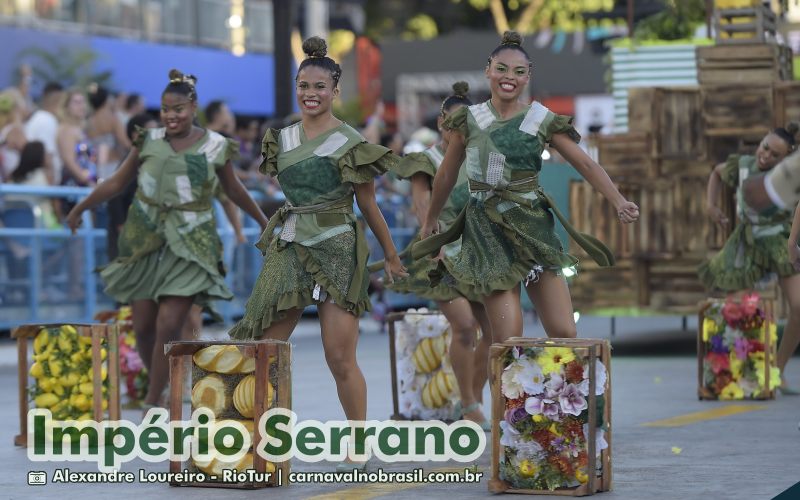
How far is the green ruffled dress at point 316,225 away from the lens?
8562mm

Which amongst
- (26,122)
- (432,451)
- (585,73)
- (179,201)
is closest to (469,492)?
(432,451)

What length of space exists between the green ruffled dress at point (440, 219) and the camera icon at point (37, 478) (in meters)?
2.50

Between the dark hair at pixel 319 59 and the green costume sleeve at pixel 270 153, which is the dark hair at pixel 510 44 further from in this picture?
the green costume sleeve at pixel 270 153

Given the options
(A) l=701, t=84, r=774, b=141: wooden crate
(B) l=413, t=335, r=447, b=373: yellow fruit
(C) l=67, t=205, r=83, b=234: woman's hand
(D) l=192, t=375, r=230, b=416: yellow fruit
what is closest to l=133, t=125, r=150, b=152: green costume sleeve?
(C) l=67, t=205, r=83, b=234: woman's hand

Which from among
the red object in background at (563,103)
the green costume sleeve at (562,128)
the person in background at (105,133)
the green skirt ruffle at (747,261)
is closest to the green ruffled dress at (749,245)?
the green skirt ruffle at (747,261)

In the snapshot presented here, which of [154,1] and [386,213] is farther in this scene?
[154,1]

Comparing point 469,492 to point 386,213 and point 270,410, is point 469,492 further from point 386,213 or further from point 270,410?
point 386,213

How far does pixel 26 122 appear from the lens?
18109 millimetres

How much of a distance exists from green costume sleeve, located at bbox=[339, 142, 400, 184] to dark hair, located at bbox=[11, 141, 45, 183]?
8890 millimetres

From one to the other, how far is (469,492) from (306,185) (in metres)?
1.64

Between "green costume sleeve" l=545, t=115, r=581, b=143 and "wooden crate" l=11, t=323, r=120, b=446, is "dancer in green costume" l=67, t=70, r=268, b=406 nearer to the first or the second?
"wooden crate" l=11, t=323, r=120, b=446

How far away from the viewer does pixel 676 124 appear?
16.0m

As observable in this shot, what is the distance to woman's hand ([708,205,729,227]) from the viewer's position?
13.0 metres

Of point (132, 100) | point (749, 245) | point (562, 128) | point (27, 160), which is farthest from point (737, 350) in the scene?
point (132, 100)
